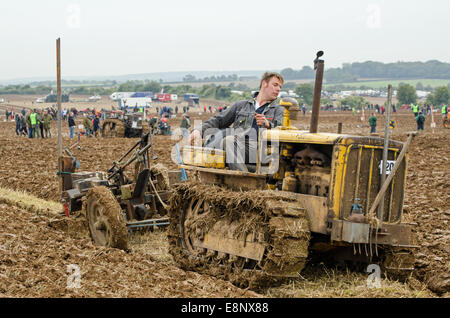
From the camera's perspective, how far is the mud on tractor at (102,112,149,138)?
1363 inches

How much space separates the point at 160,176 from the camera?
11.4 metres

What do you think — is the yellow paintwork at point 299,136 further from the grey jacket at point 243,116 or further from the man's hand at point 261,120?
the grey jacket at point 243,116

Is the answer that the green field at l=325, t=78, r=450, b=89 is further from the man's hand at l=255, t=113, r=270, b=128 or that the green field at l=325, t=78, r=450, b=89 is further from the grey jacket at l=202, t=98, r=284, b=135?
the man's hand at l=255, t=113, r=270, b=128

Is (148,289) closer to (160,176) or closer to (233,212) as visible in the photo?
(233,212)

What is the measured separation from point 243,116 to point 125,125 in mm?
26891

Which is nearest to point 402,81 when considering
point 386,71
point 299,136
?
point 386,71

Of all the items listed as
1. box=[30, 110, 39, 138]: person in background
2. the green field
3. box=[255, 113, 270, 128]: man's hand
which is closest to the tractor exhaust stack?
box=[255, 113, 270, 128]: man's hand

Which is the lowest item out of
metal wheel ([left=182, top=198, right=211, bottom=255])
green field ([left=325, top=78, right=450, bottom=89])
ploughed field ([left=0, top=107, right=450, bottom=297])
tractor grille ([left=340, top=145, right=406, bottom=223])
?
green field ([left=325, top=78, right=450, bottom=89])

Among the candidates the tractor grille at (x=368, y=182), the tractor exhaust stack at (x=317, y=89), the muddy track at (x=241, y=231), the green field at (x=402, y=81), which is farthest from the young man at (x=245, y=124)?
the green field at (x=402, y=81)

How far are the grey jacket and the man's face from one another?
0.15 m

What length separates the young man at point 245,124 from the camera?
27.1ft

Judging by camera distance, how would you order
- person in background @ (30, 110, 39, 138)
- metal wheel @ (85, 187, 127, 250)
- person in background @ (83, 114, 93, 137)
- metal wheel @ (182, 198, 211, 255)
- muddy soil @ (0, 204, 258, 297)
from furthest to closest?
person in background @ (83, 114, 93, 137)
person in background @ (30, 110, 39, 138)
metal wheel @ (85, 187, 127, 250)
metal wheel @ (182, 198, 211, 255)
muddy soil @ (0, 204, 258, 297)

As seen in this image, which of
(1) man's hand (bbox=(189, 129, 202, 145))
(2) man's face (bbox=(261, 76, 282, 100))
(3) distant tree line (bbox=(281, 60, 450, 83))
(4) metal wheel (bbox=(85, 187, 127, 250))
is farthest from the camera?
(3) distant tree line (bbox=(281, 60, 450, 83))

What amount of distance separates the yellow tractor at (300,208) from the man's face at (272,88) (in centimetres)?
53
